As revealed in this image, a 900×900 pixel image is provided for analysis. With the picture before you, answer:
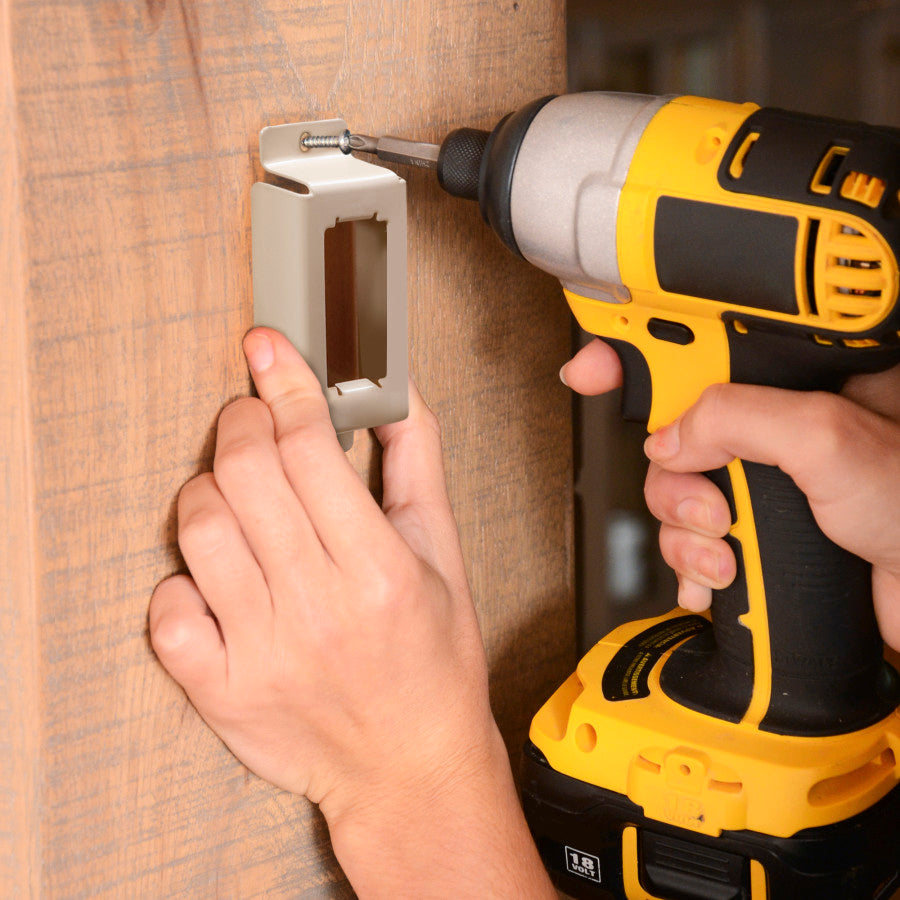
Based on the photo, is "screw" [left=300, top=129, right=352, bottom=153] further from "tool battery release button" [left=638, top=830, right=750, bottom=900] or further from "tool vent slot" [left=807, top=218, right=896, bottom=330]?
"tool battery release button" [left=638, top=830, right=750, bottom=900]

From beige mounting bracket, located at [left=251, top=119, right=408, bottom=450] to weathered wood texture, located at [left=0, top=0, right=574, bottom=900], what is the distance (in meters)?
0.01

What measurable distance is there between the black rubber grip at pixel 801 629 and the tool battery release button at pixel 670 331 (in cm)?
10

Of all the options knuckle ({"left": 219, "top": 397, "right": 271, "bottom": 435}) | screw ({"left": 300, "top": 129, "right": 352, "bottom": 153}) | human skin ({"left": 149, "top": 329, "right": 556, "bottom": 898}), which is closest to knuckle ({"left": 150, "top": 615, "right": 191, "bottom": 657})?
human skin ({"left": 149, "top": 329, "right": 556, "bottom": 898})

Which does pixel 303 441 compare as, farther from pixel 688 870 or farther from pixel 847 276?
pixel 688 870

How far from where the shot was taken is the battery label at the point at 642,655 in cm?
80

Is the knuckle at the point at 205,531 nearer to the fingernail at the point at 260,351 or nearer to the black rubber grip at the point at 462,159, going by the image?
the fingernail at the point at 260,351

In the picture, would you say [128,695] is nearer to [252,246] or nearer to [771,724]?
[252,246]

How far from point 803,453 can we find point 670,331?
0.38 feet

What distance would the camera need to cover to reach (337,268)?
63cm

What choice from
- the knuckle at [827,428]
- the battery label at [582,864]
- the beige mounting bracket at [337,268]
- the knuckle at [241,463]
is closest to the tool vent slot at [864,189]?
the knuckle at [827,428]

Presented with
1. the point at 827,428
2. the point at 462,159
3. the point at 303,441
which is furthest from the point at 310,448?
the point at 827,428

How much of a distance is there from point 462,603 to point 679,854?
252mm

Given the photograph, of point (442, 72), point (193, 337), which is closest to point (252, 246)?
point (193, 337)

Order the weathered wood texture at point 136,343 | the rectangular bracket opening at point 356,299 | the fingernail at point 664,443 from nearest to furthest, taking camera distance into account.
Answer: the weathered wood texture at point 136,343 < the rectangular bracket opening at point 356,299 < the fingernail at point 664,443
